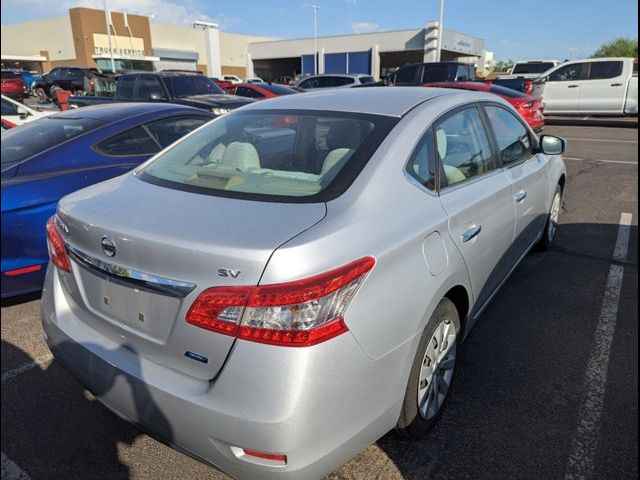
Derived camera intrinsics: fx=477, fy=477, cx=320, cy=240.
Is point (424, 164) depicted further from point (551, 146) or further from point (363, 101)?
point (551, 146)

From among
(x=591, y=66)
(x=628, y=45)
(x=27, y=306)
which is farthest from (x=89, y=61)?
(x=628, y=45)

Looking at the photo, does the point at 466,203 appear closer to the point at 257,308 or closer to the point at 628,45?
the point at 257,308

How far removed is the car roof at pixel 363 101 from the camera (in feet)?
8.24

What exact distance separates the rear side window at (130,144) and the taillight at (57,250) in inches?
81.4

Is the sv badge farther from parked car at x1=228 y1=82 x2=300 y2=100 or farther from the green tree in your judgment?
the green tree

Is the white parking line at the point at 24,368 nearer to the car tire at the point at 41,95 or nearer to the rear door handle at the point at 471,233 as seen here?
the rear door handle at the point at 471,233

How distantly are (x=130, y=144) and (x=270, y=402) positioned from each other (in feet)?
11.6

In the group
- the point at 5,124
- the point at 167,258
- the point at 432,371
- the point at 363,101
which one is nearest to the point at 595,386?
the point at 432,371

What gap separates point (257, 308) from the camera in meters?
1.54

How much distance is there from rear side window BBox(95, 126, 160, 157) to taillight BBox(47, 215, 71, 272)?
2.07m

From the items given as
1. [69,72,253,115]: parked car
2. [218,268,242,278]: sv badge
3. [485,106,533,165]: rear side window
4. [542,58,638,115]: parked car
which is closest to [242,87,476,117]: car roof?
[485,106,533,165]: rear side window

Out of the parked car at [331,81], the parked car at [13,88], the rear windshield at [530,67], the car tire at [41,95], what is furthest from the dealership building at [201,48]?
the parked car at [331,81]

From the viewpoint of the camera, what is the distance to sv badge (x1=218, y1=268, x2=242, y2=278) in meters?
1.55

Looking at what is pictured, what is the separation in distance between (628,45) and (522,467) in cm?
6856
